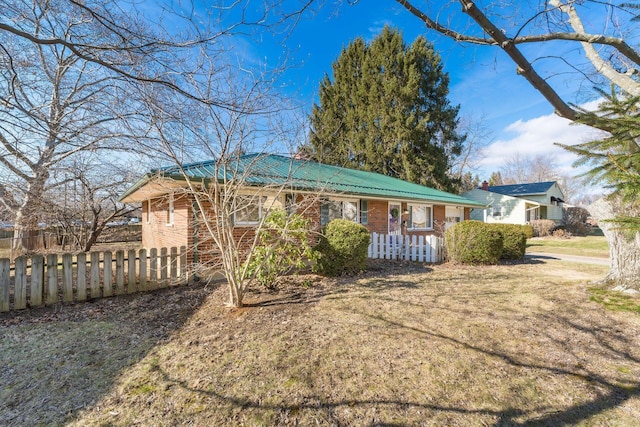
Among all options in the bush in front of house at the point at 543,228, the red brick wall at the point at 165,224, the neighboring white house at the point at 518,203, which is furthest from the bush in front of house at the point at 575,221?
the red brick wall at the point at 165,224

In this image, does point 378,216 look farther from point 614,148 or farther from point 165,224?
point 614,148

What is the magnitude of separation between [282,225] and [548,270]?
331 inches

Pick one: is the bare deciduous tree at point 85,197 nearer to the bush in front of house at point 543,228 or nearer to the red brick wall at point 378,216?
the red brick wall at point 378,216

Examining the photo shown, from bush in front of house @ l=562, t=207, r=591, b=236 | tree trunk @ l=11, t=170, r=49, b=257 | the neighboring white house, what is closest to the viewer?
tree trunk @ l=11, t=170, r=49, b=257

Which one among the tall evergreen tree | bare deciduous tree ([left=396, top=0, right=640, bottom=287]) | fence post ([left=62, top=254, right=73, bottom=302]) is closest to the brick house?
fence post ([left=62, top=254, right=73, bottom=302])

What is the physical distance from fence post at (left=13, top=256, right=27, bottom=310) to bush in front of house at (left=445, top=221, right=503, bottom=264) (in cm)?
1072

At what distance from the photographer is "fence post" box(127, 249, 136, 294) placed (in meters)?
5.79

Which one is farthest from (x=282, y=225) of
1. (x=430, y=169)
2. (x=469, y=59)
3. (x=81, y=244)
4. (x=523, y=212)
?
(x=523, y=212)

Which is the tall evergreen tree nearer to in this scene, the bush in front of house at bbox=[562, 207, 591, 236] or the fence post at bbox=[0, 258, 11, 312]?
the bush in front of house at bbox=[562, 207, 591, 236]

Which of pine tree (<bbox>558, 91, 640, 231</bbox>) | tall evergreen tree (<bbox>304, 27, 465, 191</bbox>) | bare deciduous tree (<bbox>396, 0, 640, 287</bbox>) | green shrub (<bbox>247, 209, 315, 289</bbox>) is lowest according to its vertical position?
green shrub (<bbox>247, 209, 315, 289</bbox>)

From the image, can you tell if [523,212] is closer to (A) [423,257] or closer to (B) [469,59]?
(A) [423,257]

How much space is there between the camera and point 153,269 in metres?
6.11

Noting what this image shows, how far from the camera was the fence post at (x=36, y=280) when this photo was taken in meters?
4.84

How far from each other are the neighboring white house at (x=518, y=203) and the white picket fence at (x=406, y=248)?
1691 cm
